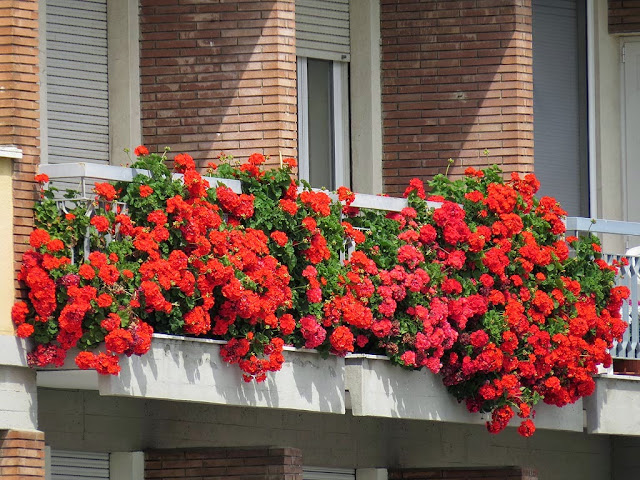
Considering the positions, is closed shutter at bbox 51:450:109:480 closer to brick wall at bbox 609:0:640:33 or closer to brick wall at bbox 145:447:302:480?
brick wall at bbox 145:447:302:480

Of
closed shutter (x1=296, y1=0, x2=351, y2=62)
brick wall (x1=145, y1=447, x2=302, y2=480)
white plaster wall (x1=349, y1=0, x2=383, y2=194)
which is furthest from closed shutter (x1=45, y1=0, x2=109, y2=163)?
white plaster wall (x1=349, y1=0, x2=383, y2=194)

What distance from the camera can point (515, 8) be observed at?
63.9 ft

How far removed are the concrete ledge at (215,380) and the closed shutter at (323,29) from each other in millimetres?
4190

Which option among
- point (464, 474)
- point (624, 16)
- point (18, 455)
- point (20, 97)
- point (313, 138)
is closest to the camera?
point (18, 455)

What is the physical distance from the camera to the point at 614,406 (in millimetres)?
18781

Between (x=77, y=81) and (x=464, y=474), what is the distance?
5.61 meters

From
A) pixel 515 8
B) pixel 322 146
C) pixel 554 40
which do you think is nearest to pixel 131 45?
pixel 322 146

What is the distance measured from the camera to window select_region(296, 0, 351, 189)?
19594mm

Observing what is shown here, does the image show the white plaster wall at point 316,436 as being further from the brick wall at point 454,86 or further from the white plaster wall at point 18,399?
the brick wall at point 454,86

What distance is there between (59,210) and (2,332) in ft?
3.35

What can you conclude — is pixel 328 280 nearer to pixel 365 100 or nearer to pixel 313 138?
pixel 313 138

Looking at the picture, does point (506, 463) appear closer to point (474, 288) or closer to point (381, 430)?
point (381, 430)

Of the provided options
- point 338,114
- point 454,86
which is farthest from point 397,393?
point 454,86

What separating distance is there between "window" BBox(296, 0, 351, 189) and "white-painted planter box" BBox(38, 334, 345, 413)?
3.47 meters
